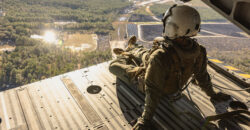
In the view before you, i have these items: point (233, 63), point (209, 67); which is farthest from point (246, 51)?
point (209, 67)

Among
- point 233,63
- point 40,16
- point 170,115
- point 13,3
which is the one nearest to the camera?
point 170,115

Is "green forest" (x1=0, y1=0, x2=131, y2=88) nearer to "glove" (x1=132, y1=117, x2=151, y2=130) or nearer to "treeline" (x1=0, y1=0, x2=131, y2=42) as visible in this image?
"treeline" (x1=0, y1=0, x2=131, y2=42)

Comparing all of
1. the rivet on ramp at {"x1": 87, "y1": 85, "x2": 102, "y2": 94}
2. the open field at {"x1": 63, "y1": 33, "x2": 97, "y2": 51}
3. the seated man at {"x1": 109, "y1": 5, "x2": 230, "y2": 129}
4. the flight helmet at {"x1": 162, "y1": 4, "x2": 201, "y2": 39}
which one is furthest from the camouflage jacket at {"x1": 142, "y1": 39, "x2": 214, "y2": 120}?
the open field at {"x1": 63, "y1": 33, "x2": 97, "y2": 51}

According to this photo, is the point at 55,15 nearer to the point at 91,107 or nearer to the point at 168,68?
the point at 91,107

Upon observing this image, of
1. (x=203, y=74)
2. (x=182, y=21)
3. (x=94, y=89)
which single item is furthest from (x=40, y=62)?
(x=182, y=21)

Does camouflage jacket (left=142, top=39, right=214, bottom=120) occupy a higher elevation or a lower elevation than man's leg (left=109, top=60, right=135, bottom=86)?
higher

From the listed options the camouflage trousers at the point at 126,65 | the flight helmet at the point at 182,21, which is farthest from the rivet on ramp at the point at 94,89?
the flight helmet at the point at 182,21

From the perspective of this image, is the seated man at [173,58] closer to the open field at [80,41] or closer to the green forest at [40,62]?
the green forest at [40,62]

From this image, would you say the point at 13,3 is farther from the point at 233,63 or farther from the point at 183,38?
the point at 183,38
